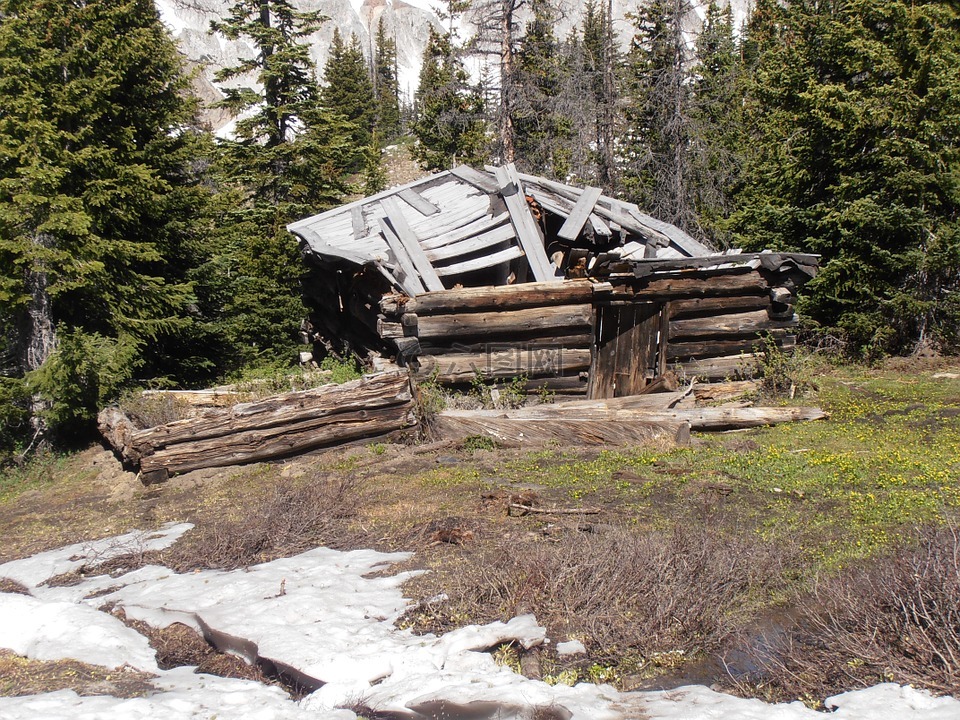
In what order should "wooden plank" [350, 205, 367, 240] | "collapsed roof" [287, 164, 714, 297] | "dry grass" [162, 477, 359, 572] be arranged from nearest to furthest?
"dry grass" [162, 477, 359, 572], "collapsed roof" [287, 164, 714, 297], "wooden plank" [350, 205, 367, 240]

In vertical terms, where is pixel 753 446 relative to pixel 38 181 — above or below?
below

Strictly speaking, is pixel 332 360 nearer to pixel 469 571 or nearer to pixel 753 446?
pixel 753 446

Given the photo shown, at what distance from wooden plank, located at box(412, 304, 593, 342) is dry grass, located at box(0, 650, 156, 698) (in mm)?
7437

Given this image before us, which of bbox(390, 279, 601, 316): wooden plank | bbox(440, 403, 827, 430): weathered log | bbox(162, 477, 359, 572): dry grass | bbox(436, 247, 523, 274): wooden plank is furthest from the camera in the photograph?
bbox(436, 247, 523, 274): wooden plank

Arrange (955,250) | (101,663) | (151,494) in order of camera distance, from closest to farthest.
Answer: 1. (101,663)
2. (151,494)
3. (955,250)

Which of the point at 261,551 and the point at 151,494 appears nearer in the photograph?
the point at 261,551

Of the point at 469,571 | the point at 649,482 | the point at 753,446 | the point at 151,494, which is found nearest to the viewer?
the point at 469,571

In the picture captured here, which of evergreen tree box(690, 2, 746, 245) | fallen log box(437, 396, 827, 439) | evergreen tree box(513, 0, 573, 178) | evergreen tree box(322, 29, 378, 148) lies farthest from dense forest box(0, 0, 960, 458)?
evergreen tree box(322, 29, 378, 148)

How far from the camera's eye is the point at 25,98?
1113 cm

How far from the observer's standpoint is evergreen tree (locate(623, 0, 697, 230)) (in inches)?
882

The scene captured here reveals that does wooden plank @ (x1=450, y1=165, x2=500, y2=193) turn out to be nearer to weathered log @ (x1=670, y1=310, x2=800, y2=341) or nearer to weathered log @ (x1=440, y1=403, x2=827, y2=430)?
→ weathered log @ (x1=670, y1=310, x2=800, y2=341)

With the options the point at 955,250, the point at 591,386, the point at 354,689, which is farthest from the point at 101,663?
the point at 955,250

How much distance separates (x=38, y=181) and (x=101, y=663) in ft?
27.6

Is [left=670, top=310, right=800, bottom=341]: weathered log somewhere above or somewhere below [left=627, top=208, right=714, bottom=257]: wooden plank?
below
